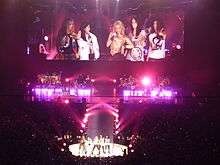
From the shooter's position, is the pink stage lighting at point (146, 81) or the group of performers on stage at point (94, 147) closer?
the group of performers on stage at point (94, 147)

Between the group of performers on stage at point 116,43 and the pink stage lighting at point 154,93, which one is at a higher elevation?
the group of performers on stage at point 116,43

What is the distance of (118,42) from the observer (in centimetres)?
1532

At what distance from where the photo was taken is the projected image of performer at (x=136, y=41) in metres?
15.2

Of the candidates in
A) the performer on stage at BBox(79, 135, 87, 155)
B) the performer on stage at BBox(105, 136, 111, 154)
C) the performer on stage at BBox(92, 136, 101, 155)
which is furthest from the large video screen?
the performer on stage at BBox(79, 135, 87, 155)

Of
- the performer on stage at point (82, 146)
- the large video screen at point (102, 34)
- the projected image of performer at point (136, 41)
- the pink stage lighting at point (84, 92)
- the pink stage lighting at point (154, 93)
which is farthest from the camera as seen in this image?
the projected image of performer at point (136, 41)

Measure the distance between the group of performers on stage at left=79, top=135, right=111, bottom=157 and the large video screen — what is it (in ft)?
23.7

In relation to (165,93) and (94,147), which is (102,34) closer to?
(165,93)

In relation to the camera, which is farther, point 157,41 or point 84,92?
point 157,41

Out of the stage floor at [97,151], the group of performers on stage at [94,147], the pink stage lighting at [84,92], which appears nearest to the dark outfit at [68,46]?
the pink stage lighting at [84,92]

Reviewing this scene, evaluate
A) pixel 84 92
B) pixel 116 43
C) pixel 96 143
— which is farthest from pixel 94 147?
pixel 116 43

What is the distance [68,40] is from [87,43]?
27.6 inches

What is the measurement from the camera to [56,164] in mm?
7250

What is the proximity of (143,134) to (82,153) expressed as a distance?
1.37 metres

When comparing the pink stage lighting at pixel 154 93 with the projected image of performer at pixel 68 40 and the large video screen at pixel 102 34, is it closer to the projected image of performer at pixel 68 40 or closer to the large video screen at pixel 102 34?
the large video screen at pixel 102 34
